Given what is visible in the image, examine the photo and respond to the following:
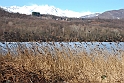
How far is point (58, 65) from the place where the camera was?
8.09 metres

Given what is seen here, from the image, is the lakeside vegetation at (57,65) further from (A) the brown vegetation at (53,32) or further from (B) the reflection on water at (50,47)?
(A) the brown vegetation at (53,32)

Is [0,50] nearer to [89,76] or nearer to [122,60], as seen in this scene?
[89,76]

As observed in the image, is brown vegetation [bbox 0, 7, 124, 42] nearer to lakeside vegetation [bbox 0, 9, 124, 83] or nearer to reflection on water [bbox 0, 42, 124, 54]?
reflection on water [bbox 0, 42, 124, 54]

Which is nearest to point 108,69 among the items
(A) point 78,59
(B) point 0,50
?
(A) point 78,59

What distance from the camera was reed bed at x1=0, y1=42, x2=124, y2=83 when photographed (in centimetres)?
734

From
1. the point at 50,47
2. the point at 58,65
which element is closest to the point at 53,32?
the point at 50,47

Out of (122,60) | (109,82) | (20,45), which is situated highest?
(20,45)

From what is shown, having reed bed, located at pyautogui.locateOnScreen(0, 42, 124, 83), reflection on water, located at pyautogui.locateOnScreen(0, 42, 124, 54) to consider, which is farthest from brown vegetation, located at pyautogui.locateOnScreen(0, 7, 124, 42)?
reed bed, located at pyautogui.locateOnScreen(0, 42, 124, 83)

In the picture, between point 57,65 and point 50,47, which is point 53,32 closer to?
point 50,47

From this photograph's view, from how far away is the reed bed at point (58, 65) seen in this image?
734 centimetres

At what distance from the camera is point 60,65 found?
26.5 ft

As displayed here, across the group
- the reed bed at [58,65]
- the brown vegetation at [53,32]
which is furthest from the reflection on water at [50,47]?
the brown vegetation at [53,32]

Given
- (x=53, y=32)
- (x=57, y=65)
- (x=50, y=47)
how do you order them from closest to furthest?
(x=57, y=65), (x=50, y=47), (x=53, y=32)

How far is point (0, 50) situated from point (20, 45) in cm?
70
